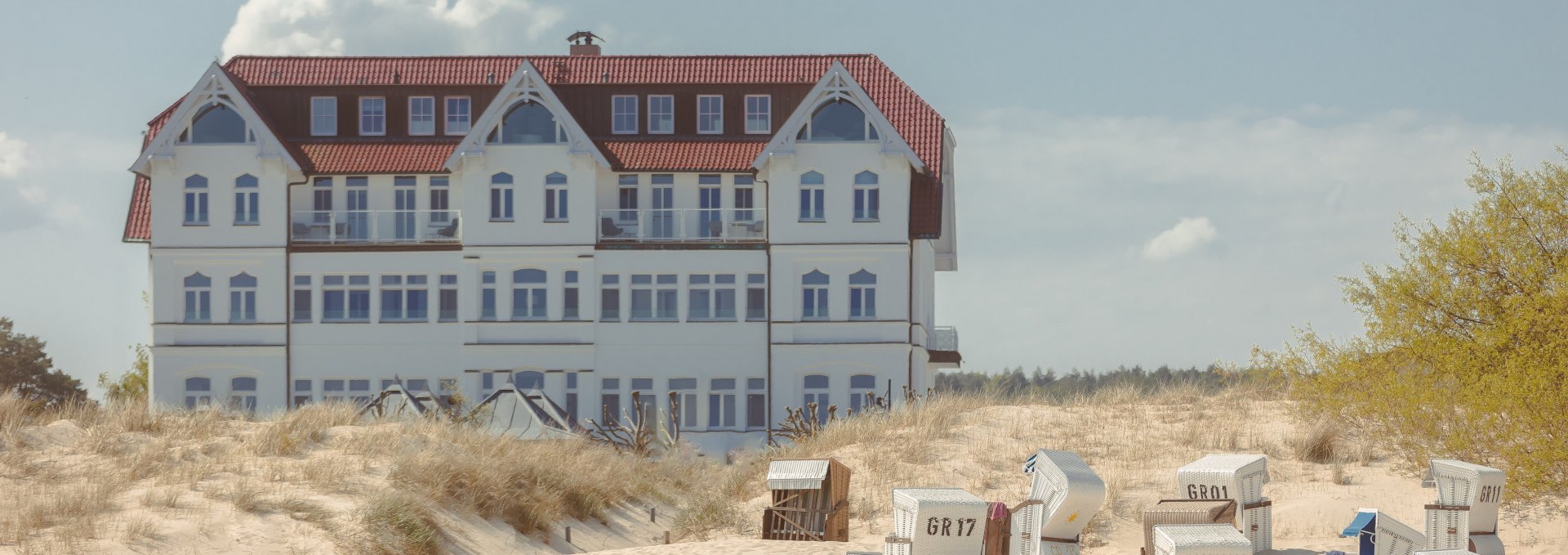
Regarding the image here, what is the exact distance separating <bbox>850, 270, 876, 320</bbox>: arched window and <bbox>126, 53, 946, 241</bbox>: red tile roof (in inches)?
79.4

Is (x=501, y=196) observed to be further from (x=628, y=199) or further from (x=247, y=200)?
(x=247, y=200)

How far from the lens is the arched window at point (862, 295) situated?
50.0 meters

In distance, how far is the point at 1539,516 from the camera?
28.0 meters

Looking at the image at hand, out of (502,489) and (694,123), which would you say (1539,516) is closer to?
(502,489)

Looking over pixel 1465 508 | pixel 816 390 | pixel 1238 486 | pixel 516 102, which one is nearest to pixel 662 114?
pixel 516 102

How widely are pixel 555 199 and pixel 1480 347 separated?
27.4 m

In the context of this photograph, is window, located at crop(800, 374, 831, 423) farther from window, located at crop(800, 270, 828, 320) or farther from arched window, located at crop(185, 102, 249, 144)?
arched window, located at crop(185, 102, 249, 144)

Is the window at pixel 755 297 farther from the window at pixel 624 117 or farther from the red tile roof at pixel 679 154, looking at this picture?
the window at pixel 624 117

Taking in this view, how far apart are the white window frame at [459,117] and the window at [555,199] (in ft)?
12.5

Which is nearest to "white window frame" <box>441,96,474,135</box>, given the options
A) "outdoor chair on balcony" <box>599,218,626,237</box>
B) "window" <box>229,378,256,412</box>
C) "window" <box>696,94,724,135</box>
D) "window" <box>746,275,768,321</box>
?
"outdoor chair on balcony" <box>599,218,626,237</box>

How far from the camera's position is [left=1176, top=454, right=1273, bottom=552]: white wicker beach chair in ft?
74.4

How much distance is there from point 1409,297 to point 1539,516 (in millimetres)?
4824

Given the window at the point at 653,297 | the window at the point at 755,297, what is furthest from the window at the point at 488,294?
the window at the point at 755,297

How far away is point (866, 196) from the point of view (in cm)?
4997
